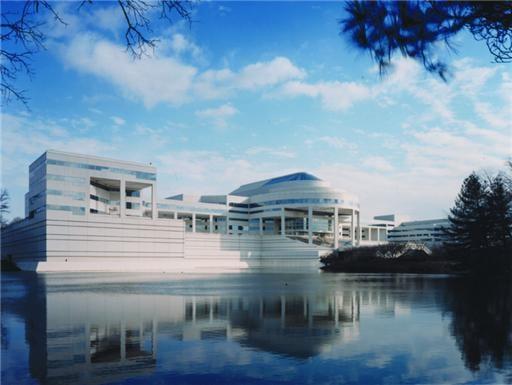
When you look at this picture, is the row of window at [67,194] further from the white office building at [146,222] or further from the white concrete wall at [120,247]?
the white concrete wall at [120,247]

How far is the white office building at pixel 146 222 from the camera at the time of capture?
85.6 m

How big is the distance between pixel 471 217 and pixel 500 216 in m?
3.18

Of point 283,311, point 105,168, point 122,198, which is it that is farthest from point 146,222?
point 283,311

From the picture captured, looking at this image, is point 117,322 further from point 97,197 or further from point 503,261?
point 97,197

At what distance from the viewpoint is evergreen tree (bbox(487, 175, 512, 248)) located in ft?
171

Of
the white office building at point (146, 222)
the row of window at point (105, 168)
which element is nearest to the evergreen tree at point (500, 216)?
the white office building at point (146, 222)

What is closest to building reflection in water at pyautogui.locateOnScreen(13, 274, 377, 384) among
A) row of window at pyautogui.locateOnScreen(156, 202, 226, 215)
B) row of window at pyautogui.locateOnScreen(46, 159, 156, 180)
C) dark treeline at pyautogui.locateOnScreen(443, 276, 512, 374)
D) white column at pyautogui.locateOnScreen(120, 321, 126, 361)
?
white column at pyautogui.locateOnScreen(120, 321, 126, 361)

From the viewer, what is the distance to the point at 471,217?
181ft

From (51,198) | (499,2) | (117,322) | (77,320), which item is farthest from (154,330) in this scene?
(51,198)

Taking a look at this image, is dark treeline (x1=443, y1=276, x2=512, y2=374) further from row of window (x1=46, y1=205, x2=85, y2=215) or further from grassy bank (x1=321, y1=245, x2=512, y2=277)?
row of window (x1=46, y1=205, x2=85, y2=215)

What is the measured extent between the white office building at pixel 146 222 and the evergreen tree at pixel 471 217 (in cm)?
5619

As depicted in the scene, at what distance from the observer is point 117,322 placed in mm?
15328

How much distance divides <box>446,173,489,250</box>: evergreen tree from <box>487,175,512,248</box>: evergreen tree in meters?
0.63

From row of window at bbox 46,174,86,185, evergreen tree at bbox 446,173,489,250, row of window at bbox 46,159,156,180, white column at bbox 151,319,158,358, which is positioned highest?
row of window at bbox 46,159,156,180
